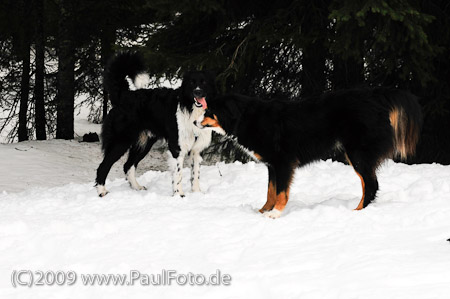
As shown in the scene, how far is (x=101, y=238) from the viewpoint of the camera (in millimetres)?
4801

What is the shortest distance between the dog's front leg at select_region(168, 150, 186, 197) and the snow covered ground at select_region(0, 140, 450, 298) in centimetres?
18

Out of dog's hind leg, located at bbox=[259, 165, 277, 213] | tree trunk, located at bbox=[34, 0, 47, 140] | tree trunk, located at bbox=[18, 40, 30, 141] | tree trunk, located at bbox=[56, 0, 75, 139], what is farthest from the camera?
tree trunk, located at bbox=[18, 40, 30, 141]

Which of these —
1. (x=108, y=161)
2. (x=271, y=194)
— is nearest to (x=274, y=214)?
(x=271, y=194)

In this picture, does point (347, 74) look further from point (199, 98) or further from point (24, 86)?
point (24, 86)

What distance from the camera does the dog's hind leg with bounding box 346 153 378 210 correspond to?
5348 millimetres

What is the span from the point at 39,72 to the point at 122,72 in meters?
9.23

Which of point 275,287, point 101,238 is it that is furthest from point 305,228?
point 101,238

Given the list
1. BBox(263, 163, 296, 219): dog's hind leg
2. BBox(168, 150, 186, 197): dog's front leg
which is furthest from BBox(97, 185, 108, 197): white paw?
BBox(263, 163, 296, 219): dog's hind leg

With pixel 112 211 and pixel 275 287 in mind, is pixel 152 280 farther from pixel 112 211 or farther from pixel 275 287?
pixel 112 211

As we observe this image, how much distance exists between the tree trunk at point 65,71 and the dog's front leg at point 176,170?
9.17 metres

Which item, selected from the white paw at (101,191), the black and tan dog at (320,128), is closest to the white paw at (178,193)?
the white paw at (101,191)

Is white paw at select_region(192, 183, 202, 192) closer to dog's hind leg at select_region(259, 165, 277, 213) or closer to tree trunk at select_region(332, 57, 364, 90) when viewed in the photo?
dog's hind leg at select_region(259, 165, 277, 213)

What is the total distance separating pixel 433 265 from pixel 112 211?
3607mm

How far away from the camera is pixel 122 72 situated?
7.23m
